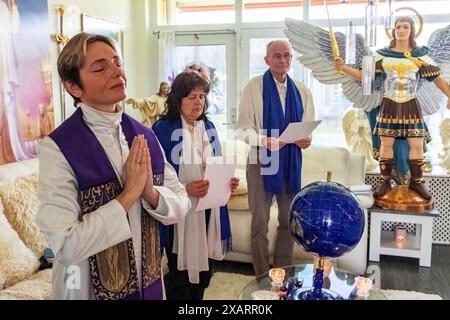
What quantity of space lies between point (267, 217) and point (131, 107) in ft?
7.30

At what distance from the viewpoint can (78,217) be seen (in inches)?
34.5

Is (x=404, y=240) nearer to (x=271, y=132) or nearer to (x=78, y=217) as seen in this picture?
(x=271, y=132)

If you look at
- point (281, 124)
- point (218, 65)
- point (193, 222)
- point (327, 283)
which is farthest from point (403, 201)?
point (218, 65)

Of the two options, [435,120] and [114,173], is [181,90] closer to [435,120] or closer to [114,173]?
[114,173]

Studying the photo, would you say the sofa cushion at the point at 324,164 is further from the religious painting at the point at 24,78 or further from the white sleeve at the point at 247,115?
the religious painting at the point at 24,78

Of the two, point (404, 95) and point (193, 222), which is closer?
point (193, 222)

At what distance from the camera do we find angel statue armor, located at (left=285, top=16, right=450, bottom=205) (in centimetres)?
282

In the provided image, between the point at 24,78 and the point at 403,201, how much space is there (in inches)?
105

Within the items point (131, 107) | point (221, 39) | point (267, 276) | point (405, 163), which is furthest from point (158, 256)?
point (221, 39)

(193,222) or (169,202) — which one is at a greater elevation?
(169,202)

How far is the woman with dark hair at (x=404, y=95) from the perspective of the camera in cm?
280

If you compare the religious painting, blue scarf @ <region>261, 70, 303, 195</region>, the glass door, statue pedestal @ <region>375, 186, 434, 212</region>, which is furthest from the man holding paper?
the glass door

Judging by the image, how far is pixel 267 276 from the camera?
174cm

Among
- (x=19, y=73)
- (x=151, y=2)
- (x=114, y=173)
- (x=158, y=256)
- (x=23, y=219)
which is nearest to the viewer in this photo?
(x=114, y=173)
